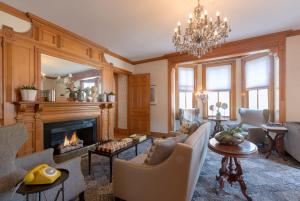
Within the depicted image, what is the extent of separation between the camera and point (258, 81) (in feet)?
16.5

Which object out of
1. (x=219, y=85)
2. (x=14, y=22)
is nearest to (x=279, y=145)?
(x=219, y=85)

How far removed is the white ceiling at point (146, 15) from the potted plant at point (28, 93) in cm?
137

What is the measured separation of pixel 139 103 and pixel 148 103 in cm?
39

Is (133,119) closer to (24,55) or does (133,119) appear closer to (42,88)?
(42,88)

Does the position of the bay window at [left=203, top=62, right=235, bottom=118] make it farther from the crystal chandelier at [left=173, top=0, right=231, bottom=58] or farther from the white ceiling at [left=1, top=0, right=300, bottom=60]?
the crystal chandelier at [left=173, top=0, right=231, bottom=58]

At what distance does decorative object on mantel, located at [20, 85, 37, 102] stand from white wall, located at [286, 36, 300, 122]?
17.9ft

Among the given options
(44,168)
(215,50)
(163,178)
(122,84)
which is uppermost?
(215,50)

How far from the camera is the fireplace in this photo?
317cm

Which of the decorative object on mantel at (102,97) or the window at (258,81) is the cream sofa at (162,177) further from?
the window at (258,81)

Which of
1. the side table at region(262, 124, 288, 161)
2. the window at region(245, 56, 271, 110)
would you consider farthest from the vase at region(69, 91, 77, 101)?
the window at region(245, 56, 271, 110)

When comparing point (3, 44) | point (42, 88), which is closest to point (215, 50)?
point (42, 88)

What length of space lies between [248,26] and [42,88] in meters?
4.57

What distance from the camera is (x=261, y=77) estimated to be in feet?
16.1

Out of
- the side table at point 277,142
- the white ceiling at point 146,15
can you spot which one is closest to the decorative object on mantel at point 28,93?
the white ceiling at point 146,15
